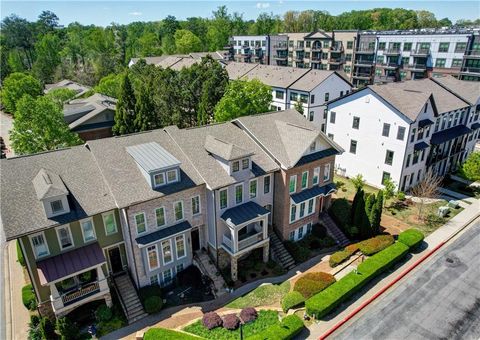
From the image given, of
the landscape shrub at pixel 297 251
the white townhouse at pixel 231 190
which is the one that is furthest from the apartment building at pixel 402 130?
the white townhouse at pixel 231 190

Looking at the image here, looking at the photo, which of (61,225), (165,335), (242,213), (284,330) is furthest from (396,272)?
(61,225)

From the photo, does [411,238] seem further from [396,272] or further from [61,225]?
[61,225]

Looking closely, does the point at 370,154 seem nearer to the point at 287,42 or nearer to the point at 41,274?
the point at 41,274

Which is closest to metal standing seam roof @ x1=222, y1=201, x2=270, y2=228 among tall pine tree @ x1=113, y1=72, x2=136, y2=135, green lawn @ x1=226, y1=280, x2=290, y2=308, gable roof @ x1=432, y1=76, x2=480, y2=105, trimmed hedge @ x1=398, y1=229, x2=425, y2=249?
green lawn @ x1=226, y1=280, x2=290, y2=308

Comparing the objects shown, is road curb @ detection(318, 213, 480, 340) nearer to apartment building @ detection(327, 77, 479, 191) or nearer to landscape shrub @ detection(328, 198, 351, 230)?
landscape shrub @ detection(328, 198, 351, 230)

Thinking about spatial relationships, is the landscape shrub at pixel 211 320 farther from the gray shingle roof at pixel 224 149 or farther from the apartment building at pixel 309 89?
the apartment building at pixel 309 89

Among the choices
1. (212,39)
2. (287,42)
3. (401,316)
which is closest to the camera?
(401,316)

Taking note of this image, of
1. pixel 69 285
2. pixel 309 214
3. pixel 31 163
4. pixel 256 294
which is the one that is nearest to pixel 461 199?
pixel 309 214
